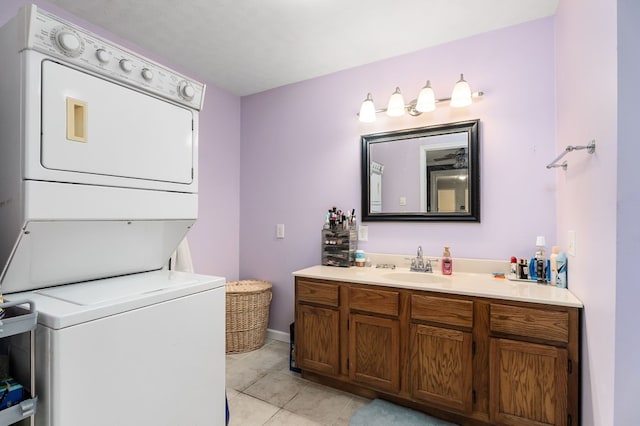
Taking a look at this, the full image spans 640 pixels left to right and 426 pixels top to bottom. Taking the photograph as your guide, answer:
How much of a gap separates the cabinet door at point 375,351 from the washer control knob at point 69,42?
6.32ft

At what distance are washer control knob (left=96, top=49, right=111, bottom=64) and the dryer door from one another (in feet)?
0.22

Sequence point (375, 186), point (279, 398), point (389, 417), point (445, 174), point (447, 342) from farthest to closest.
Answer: point (375, 186) → point (445, 174) → point (279, 398) → point (389, 417) → point (447, 342)

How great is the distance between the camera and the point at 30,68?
951 mm

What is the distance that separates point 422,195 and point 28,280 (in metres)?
2.28

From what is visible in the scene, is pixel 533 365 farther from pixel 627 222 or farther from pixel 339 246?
pixel 339 246

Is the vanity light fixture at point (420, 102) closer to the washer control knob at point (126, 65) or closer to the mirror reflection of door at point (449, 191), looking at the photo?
the mirror reflection of door at point (449, 191)

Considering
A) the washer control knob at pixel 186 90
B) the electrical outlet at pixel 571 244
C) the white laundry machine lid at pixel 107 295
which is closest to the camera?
the white laundry machine lid at pixel 107 295

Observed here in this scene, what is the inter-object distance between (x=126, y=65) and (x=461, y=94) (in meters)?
1.98

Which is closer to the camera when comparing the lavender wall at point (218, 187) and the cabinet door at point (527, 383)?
the cabinet door at point (527, 383)

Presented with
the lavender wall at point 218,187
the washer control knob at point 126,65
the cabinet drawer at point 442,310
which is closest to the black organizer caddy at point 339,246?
the cabinet drawer at point 442,310

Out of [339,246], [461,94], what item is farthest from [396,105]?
[339,246]

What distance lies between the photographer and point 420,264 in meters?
2.35

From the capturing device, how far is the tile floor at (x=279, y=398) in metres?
1.93

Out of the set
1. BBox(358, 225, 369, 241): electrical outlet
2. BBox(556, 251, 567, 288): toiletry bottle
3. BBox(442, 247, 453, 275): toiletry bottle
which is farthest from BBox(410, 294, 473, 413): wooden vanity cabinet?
BBox(358, 225, 369, 241): electrical outlet
